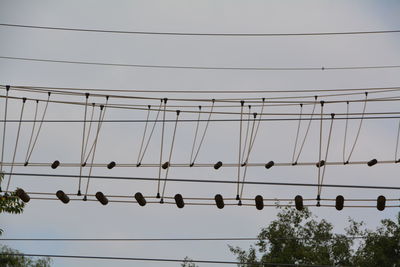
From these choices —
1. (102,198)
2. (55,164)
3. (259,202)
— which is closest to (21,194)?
(55,164)

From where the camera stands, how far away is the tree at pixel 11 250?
12945mm

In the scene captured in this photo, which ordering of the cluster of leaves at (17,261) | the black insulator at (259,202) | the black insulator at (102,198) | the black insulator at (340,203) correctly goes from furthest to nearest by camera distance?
1. the cluster of leaves at (17,261)
2. the black insulator at (102,198)
3. the black insulator at (259,202)
4. the black insulator at (340,203)

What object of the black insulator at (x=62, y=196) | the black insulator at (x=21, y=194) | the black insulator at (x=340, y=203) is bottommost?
the black insulator at (x=340, y=203)

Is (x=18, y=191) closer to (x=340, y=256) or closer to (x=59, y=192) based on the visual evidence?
(x=59, y=192)

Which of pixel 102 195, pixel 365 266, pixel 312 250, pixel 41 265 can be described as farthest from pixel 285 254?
pixel 102 195

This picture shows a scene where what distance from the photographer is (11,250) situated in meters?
26.2

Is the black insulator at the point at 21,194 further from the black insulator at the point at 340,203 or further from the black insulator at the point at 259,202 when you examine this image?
the black insulator at the point at 340,203

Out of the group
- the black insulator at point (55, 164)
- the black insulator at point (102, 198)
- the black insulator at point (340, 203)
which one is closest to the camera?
the black insulator at point (340, 203)

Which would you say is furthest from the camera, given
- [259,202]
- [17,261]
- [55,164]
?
[17,261]

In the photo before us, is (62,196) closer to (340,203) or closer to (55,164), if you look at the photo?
(55,164)

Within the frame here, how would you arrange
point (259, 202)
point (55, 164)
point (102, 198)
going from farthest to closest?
point (55, 164) < point (102, 198) < point (259, 202)

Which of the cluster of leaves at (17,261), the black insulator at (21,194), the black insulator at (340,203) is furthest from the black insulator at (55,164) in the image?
the cluster of leaves at (17,261)

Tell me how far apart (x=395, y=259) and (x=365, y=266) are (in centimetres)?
96

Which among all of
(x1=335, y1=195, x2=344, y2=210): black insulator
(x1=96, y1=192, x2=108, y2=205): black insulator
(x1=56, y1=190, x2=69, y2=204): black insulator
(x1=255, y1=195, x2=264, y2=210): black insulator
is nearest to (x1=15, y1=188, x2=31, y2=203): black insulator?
(x1=56, y1=190, x2=69, y2=204): black insulator
